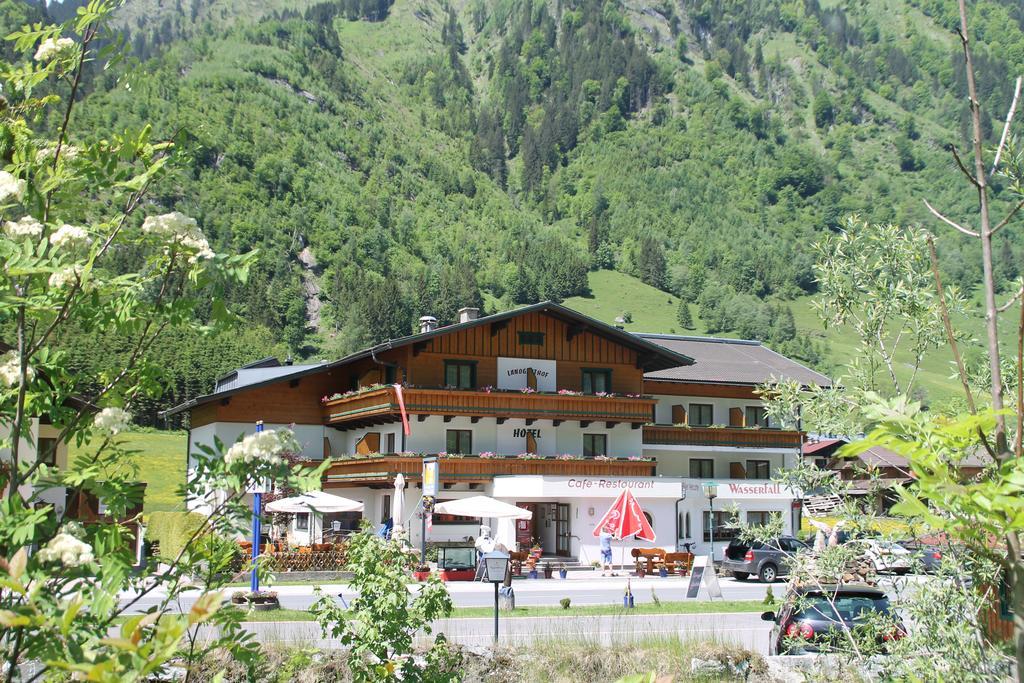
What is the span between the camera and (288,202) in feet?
641

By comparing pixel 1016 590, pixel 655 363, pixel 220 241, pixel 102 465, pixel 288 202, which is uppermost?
pixel 288 202

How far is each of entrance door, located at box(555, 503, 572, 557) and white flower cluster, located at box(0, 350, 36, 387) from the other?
125 feet

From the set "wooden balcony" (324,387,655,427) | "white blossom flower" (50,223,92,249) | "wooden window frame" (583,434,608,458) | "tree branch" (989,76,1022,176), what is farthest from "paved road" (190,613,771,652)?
"wooden window frame" (583,434,608,458)

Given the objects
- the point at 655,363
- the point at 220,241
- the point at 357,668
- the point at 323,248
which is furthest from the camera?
the point at 323,248

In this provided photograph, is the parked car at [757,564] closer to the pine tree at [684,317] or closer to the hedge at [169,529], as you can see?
the hedge at [169,529]

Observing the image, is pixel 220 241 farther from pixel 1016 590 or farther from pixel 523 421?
pixel 1016 590

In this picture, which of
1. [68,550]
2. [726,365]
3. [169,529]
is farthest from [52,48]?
[726,365]

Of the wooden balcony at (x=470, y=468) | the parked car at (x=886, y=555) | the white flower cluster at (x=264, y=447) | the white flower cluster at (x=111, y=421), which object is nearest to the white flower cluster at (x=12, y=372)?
the white flower cluster at (x=111, y=421)

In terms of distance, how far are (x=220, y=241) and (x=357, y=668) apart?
557ft

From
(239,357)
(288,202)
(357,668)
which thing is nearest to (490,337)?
(357,668)

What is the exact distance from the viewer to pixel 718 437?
50.9 meters

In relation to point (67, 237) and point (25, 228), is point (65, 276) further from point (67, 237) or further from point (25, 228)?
point (25, 228)

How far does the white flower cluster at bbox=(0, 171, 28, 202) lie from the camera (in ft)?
16.1

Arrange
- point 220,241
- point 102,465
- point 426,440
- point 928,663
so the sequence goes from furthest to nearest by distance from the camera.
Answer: point 220,241 < point 426,440 < point 928,663 < point 102,465
